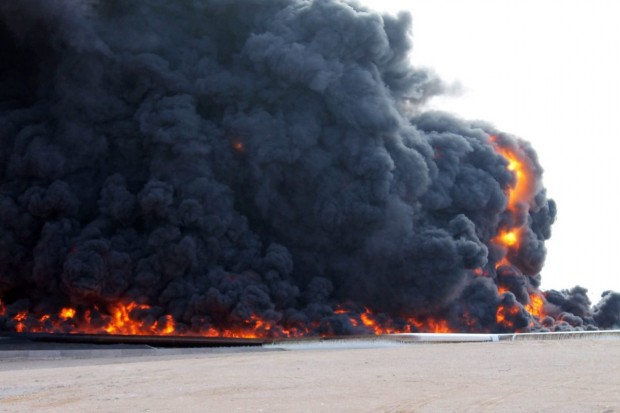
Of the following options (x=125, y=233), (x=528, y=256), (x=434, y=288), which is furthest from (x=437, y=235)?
(x=125, y=233)

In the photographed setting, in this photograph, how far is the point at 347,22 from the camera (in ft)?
146

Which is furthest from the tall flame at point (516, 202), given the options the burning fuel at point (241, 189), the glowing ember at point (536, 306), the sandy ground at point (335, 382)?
the sandy ground at point (335, 382)

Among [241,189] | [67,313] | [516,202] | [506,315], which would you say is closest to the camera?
[67,313]

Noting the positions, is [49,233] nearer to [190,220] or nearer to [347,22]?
[190,220]

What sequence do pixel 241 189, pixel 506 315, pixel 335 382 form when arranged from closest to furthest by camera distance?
pixel 335 382, pixel 506 315, pixel 241 189

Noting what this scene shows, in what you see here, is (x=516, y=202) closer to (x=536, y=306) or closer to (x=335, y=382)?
(x=536, y=306)

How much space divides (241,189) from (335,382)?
30131 millimetres

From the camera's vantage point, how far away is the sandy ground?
1260 cm

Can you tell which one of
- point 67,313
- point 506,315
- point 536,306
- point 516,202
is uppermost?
point 516,202

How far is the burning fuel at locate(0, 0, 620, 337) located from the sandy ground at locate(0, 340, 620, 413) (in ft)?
53.5

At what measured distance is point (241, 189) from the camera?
1786 inches

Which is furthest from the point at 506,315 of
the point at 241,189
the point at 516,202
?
the point at 241,189

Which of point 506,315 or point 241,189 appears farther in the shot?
point 241,189

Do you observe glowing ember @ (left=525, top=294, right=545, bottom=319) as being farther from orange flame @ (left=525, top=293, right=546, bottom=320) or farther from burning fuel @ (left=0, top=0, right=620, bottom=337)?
burning fuel @ (left=0, top=0, right=620, bottom=337)
